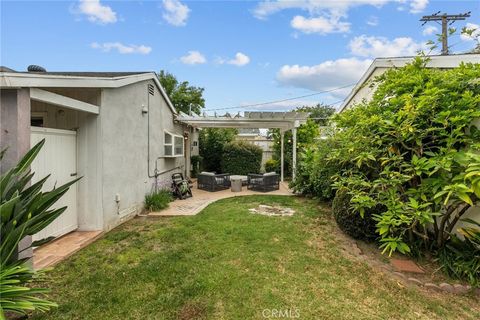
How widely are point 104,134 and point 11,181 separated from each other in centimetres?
293

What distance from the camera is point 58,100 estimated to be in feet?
14.6

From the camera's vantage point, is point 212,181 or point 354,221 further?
point 212,181

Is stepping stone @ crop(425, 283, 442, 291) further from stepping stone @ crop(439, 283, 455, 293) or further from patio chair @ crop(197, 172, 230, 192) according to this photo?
patio chair @ crop(197, 172, 230, 192)

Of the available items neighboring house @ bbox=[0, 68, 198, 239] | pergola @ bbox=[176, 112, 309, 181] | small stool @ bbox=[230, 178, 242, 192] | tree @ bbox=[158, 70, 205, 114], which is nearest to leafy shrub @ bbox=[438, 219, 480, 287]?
neighboring house @ bbox=[0, 68, 198, 239]

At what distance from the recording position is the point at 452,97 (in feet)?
13.7

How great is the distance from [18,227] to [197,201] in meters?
6.95

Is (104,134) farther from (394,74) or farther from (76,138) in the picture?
(394,74)

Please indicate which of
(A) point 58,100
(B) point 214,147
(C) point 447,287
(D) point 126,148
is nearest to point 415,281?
(C) point 447,287

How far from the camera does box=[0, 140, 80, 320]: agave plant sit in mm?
2441

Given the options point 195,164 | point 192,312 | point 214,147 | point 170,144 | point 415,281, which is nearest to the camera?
point 192,312

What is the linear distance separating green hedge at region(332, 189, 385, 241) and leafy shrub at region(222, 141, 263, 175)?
34.0ft

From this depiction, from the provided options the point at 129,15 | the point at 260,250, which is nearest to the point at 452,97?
the point at 260,250

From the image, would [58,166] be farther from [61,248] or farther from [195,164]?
[195,164]

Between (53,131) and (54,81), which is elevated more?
(54,81)
